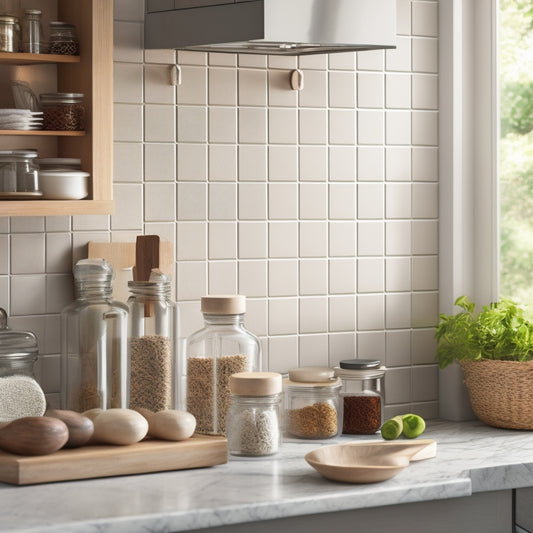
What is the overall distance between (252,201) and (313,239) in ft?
0.64

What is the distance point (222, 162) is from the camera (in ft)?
8.17

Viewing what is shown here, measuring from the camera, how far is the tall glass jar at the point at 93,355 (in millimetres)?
2189

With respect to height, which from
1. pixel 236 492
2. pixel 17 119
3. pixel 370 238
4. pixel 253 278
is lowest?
pixel 236 492

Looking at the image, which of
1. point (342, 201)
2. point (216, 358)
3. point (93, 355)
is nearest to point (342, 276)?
point (342, 201)

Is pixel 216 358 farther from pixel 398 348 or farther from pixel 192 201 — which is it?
pixel 398 348

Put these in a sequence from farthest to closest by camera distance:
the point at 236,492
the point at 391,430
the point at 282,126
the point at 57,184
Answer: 1. the point at 282,126
2. the point at 391,430
3. the point at 57,184
4. the point at 236,492

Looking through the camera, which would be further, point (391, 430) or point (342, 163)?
point (342, 163)

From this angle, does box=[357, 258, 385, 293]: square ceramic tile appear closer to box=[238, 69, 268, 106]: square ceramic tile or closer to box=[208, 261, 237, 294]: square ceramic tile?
box=[208, 261, 237, 294]: square ceramic tile

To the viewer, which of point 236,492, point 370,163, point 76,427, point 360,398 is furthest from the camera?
point 370,163

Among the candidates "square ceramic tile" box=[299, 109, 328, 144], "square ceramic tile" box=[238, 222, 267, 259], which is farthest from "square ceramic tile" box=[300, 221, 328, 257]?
"square ceramic tile" box=[299, 109, 328, 144]

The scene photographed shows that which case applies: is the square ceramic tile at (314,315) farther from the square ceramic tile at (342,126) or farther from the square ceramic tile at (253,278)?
the square ceramic tile at (342,126)

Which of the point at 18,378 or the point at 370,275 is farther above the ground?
the point at 370,275

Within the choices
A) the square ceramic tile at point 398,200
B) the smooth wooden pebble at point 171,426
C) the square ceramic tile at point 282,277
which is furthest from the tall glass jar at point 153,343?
the square ceramic tile at point 398,200

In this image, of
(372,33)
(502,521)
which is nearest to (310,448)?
(502,521)
